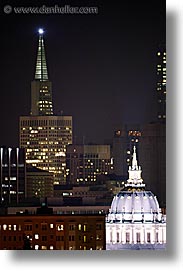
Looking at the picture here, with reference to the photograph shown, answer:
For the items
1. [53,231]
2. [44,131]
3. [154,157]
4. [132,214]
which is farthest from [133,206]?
[44,131]

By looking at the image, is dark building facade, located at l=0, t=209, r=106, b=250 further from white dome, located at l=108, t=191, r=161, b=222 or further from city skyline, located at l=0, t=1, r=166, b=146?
city skyline, located at l=0, t=1, r=166, b=146

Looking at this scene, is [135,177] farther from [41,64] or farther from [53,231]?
[41,64]

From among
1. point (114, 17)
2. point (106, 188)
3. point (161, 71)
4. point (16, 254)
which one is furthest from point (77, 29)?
point (16, 254)

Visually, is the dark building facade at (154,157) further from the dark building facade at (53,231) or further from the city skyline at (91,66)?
the dark building facade at (53,231)

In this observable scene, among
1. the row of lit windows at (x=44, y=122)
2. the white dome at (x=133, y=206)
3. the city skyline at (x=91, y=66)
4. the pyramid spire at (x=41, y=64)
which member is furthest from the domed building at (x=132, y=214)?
the pyramid spire at (x=41, y=64)
